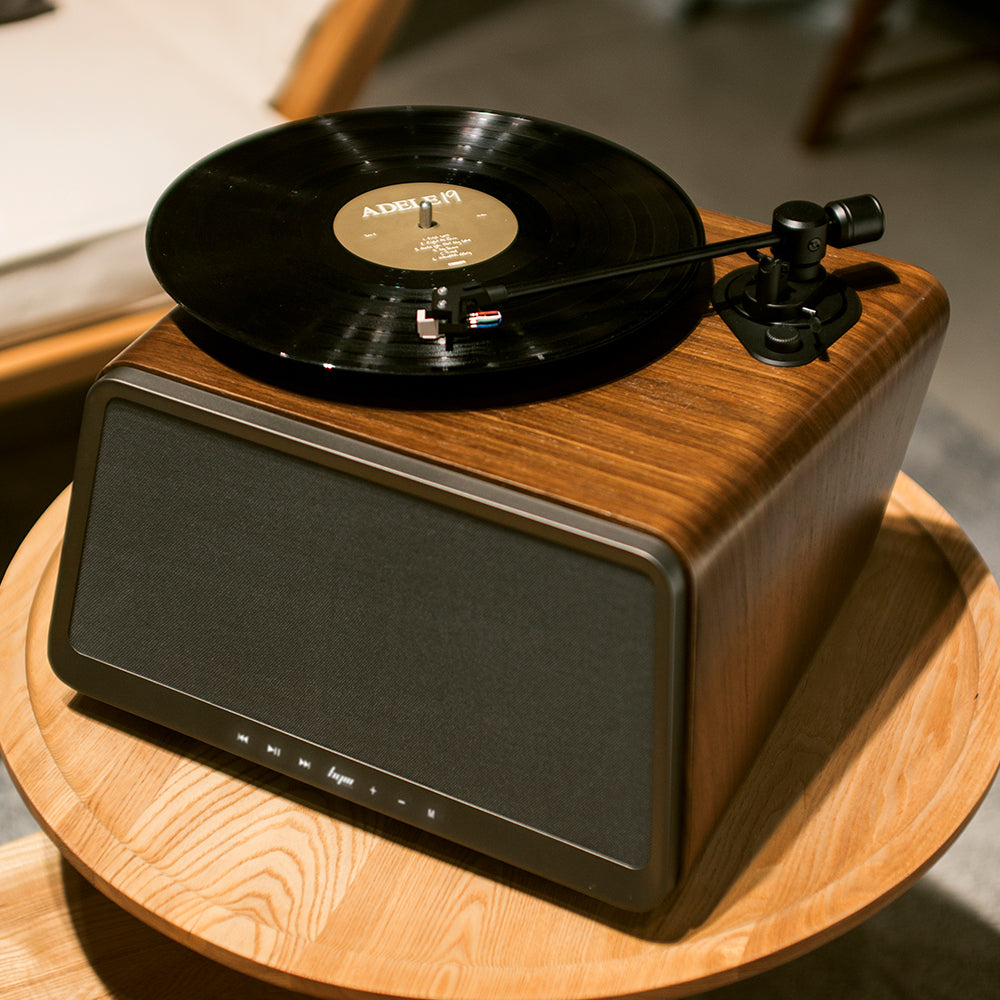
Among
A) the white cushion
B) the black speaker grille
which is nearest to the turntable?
the black speaker grille

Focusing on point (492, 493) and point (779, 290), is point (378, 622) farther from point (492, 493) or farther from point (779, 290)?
point (779, 290)

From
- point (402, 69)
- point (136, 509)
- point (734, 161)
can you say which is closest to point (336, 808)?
point (136, 509)

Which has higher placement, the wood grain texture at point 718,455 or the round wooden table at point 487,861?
the wood grain texture at point 718,455

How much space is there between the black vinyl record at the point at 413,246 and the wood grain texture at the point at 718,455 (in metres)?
0.03

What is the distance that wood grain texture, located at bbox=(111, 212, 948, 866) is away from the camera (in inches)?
26.2

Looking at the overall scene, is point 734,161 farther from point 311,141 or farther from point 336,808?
point 336,808

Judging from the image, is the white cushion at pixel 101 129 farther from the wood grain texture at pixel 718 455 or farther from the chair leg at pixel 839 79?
the chair leg at pixel 839 79

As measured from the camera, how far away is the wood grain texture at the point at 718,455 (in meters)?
0.67

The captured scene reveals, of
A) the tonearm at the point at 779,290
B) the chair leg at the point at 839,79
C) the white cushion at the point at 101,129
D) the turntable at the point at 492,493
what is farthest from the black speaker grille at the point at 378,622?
the chair leg at the point at 839,79

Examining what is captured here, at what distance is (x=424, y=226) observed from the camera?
82 centimetres

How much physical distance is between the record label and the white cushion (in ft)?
1.85

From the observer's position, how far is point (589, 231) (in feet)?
2.71

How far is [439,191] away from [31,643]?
0.44 meters

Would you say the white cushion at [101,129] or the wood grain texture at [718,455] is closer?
the wood grain texture at [718,455]
